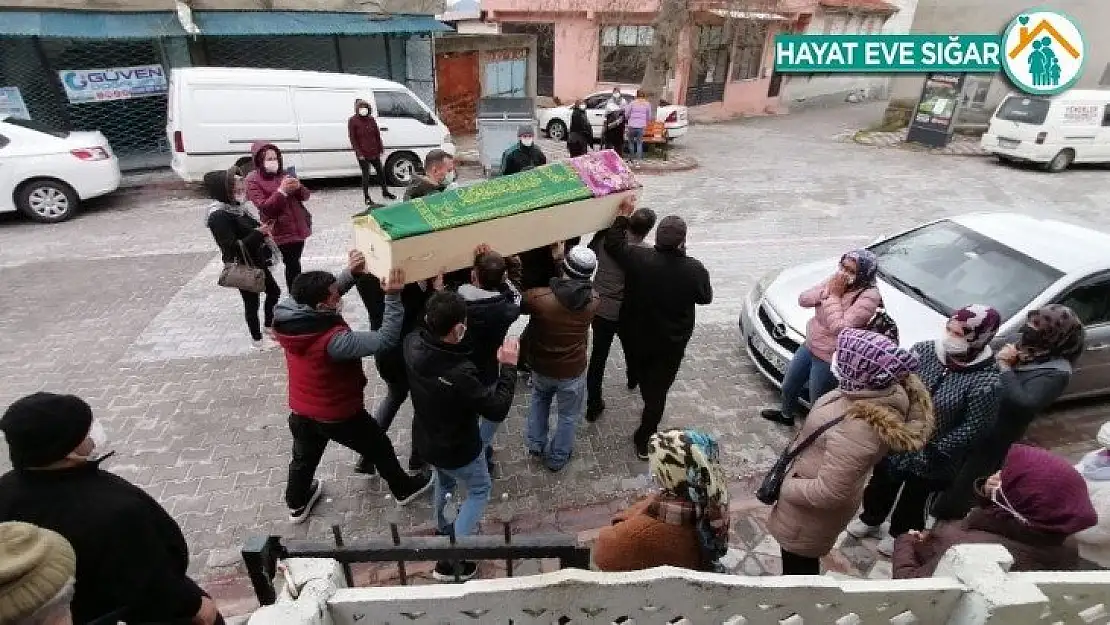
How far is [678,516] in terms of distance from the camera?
2279 millimetres

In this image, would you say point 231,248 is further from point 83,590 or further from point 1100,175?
point 1100,175

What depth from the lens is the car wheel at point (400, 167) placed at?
439 inches

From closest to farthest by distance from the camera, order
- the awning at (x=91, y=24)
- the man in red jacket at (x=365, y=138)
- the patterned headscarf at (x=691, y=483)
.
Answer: the patterned headscarf at (x=691, y=483) → the man in red jacket at (x=365, y=138) → the awning at (x=91, y=24)

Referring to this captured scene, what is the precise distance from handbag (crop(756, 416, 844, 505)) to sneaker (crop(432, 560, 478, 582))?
1.68m

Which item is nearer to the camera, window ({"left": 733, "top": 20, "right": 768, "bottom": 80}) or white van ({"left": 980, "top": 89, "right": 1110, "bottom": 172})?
white van ({"left": 980, "top": 89, "right": 1110, "bottom": 172})

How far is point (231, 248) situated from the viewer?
5.04 metres

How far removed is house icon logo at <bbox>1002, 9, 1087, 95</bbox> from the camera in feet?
42.2

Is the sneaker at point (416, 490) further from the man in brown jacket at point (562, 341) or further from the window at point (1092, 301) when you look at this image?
the window at point (1092, 301)

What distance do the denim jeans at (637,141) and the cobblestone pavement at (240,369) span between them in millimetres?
2907

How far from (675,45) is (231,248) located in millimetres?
11605

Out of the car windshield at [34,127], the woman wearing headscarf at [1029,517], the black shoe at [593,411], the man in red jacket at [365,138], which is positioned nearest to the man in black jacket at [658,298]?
the black shoe at [593,411]

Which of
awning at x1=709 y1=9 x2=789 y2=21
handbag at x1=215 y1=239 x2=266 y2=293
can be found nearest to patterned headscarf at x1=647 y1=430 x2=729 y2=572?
handbag at x1=215 y1=239 x2=266 y2=293

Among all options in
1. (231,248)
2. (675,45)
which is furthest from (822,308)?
(675,45)

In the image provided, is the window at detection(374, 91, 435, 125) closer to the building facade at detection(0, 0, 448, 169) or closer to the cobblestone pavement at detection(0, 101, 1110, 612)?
the cobblestone pavement at detection(0, 101, 1110, 612)
